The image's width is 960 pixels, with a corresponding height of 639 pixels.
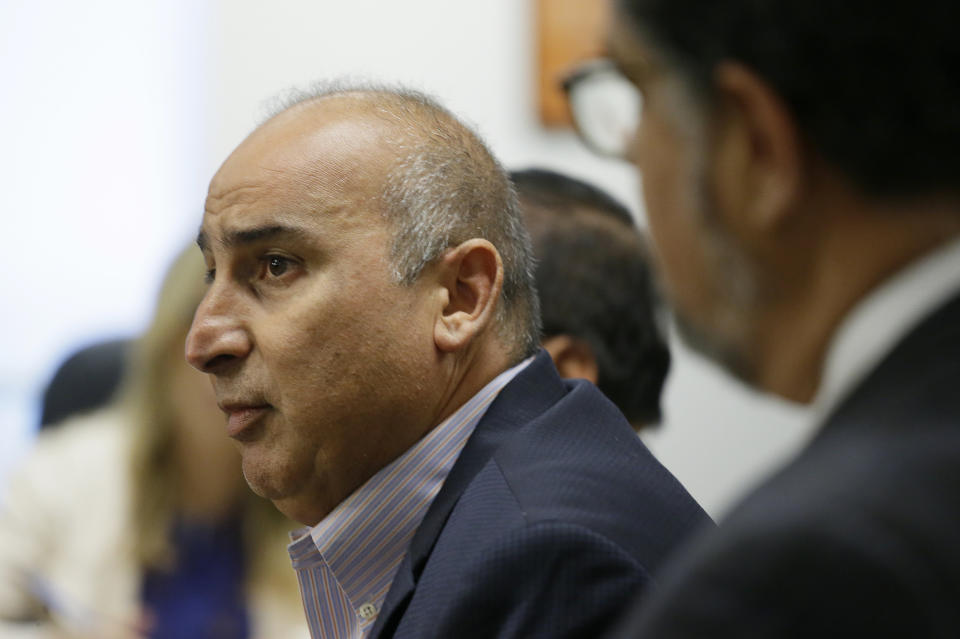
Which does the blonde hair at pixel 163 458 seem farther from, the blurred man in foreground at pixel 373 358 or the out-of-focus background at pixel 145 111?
the blurred man in foreground at pixel 373 358

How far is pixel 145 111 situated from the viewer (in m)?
3.51

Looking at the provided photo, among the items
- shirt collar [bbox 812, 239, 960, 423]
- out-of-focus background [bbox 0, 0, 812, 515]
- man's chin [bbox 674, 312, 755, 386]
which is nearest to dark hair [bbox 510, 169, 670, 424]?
man's chin [bbox 674, 312, 755, 386]

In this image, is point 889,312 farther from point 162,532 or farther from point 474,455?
point 162,532

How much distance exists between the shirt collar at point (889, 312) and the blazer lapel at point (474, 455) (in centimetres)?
53

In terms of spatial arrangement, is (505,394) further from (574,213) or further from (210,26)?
(210,26)

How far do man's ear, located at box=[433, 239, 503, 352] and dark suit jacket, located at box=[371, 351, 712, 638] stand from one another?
7 cm

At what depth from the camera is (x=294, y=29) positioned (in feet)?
10.9

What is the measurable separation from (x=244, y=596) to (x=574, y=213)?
1.06m

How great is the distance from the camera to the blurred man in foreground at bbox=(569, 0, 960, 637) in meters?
0.52

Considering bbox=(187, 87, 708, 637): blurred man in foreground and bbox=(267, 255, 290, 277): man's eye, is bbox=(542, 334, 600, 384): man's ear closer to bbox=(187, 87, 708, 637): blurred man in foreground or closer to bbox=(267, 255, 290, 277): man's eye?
bbox=(187, 87, 708, 637): blurred man in foreground

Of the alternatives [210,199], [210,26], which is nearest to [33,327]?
[210,26]

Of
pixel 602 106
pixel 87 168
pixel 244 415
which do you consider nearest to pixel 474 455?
pixel 244 415

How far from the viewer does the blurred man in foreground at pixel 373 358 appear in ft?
3.69

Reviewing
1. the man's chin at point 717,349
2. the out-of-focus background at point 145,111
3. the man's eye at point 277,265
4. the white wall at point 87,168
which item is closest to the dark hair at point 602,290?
the man's eye at point 277,265
